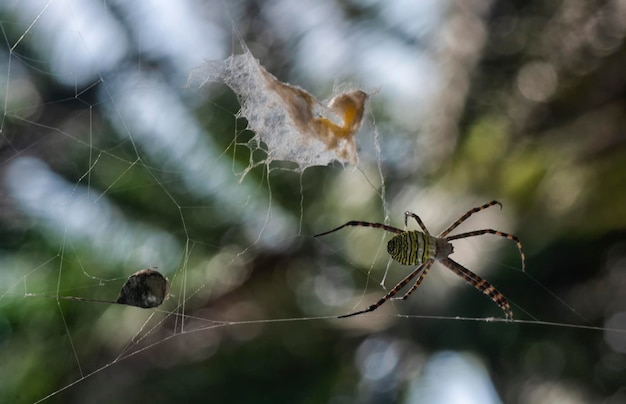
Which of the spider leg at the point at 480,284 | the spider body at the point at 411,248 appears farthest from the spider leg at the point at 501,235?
the spider body at the point at 411,248

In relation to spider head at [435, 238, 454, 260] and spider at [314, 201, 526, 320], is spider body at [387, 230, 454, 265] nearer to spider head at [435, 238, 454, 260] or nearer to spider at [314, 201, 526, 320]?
spider at [314, 201, 526, 320]

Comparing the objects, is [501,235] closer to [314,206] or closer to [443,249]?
[443,249]

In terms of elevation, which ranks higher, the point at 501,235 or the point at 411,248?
the point at 501,235

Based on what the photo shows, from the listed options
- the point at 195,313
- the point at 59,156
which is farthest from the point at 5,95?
the point at 195,313

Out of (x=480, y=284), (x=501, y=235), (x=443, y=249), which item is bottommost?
(x=480, y=284)

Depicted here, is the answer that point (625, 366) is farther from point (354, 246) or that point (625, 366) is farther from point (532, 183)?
point (354, 246)

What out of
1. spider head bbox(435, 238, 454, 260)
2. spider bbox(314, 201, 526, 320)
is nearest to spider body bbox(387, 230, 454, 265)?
spider bbox(314, 201, 526, 320)

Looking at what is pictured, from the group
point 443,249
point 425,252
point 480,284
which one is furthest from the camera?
point 443,249

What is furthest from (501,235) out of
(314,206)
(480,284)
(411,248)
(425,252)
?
(314,206)
